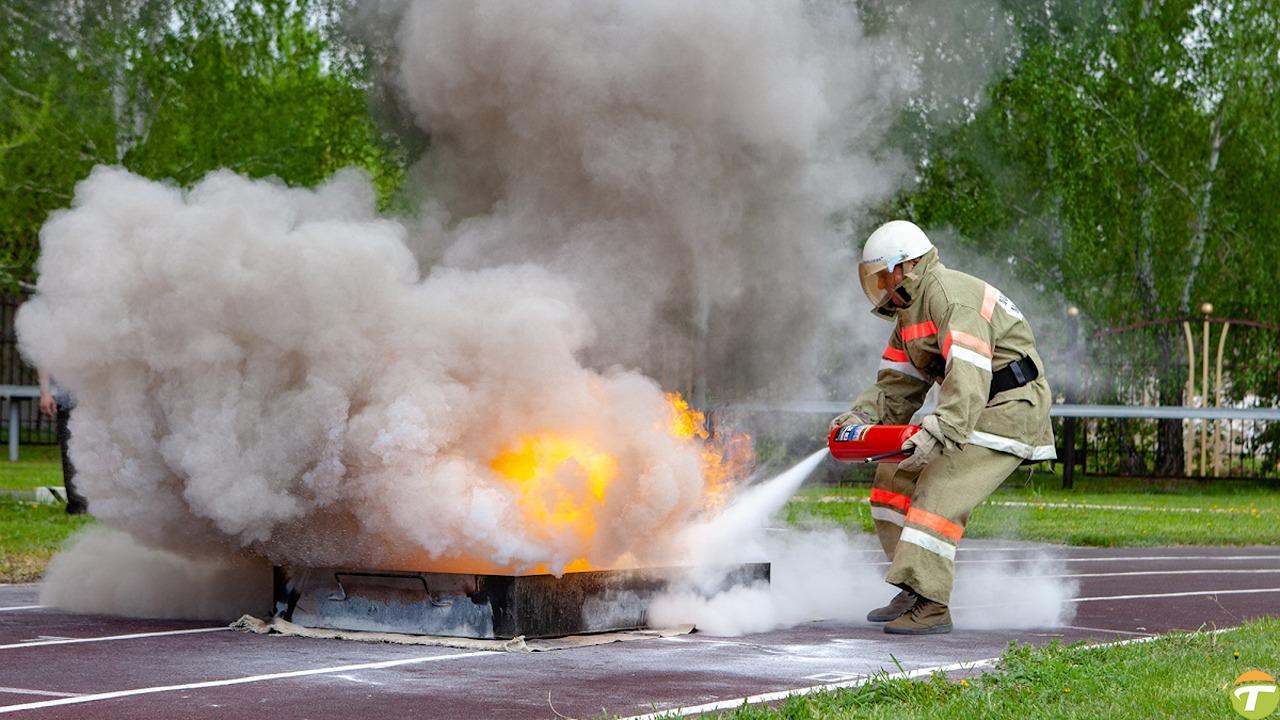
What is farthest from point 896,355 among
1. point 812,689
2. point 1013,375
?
point 812,689

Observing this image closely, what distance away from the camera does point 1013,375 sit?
27.7 ft

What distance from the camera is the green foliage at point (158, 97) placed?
24406 mm

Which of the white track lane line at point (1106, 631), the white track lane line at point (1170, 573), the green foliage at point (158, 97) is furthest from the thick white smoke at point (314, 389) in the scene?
the green foliage at point (158, 97)

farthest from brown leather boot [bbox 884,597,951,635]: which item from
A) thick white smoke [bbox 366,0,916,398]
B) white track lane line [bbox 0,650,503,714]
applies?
white track lane line [bbox 0,650,503,714]

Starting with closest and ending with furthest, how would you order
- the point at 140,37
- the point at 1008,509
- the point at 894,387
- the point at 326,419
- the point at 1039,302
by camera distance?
the point at 326,419 → the point at 894,387 → the point at 1008,509 → the point at 1039,302 → the point at 140,37

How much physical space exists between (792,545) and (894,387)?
283 centimetres

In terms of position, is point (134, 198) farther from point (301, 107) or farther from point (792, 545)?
point (301, 107)

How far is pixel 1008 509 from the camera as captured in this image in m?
17.1

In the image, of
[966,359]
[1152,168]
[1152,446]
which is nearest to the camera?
[966,359]

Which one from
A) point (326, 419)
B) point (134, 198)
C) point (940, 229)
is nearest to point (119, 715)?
point (326, 419)

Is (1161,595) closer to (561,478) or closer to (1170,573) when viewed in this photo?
(1170,573)

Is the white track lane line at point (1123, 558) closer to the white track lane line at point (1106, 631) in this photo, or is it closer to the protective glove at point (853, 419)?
the white track lane line at point (1106, 631)

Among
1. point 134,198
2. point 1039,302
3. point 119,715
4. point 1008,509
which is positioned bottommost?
point 119,715

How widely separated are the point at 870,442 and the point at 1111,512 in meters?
9.88
